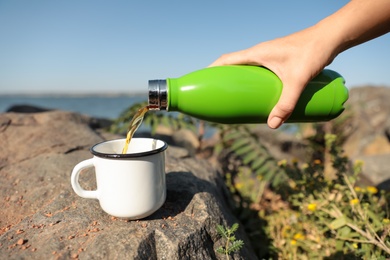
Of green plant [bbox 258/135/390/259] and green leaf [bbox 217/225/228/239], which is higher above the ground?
green leaf [bbox 217/225/228/239]

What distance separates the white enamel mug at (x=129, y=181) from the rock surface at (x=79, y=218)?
10cm

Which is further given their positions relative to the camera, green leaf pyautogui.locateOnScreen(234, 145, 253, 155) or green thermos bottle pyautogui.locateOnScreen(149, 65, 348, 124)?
green leaf pyautogui.locateOnScreen(234, 145, 253, 155)

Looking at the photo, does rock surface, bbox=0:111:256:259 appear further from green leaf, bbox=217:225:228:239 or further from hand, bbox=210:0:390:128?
hand, bbox=210:0:390:128

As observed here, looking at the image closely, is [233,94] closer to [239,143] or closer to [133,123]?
[133,123]

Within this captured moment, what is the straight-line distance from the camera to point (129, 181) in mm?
1372

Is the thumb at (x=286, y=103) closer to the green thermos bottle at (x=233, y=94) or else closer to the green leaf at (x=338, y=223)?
the green thermos bottle at (x=233, y=94)

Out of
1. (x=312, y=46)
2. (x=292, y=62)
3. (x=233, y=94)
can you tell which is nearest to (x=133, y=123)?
(x=233, y=94)

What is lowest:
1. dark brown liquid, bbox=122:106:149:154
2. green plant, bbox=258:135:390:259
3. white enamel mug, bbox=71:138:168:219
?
green plant, bbox=258:135:390:259

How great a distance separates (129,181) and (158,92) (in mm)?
455

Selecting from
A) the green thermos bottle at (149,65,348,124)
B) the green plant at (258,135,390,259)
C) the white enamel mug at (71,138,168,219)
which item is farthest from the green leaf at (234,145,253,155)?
the white enamel mug at (71,138,168,219)

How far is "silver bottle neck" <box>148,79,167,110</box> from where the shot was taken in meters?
1.38

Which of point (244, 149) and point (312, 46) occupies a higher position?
point (312, 46)

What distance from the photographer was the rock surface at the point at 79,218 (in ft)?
4.21

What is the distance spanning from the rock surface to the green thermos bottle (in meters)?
0.59
